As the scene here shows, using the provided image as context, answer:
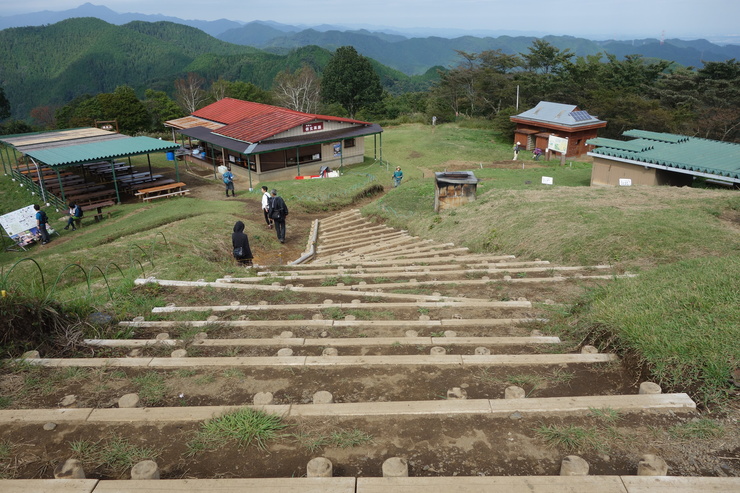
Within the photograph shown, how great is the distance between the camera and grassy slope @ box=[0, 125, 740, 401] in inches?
150

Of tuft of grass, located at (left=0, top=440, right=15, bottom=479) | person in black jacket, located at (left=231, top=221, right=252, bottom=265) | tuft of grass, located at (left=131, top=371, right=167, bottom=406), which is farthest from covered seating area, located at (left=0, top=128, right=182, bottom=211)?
tuft of grass, located at (left=0, top=440, right=15, bottom=479)

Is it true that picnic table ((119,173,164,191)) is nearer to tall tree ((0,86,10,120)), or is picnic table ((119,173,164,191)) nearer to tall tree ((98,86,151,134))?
tall tree ((98,86,151,134))

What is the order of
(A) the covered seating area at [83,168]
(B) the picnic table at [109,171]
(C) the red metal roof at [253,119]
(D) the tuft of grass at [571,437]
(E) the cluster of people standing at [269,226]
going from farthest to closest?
(B) the picnic table at [109,171], (C) the red metal roof at [253,119], (A) the covered seating area at [83,168], (E) the cluster of people standing at [269,226], (D) the tuft of grass at [571,437]

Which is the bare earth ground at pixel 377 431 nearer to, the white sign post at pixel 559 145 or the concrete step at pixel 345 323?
the concrete step at pixel 345 323

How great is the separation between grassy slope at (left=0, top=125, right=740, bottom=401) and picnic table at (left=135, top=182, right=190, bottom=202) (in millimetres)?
1572

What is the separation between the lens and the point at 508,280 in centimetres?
724

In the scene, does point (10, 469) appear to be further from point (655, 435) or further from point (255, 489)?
point (655, 435)

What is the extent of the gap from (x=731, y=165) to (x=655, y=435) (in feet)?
70.5

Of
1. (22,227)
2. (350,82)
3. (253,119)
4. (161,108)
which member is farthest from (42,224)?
(350,82)

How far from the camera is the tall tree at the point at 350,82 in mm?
64562

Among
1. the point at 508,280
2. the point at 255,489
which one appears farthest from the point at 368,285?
the point at 255,489

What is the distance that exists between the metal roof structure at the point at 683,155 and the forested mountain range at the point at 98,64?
412 ft

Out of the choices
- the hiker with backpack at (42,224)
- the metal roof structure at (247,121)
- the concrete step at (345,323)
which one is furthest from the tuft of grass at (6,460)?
the metal roof structure at (247,121)

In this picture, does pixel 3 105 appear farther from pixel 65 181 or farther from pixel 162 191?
pixel 162 191
